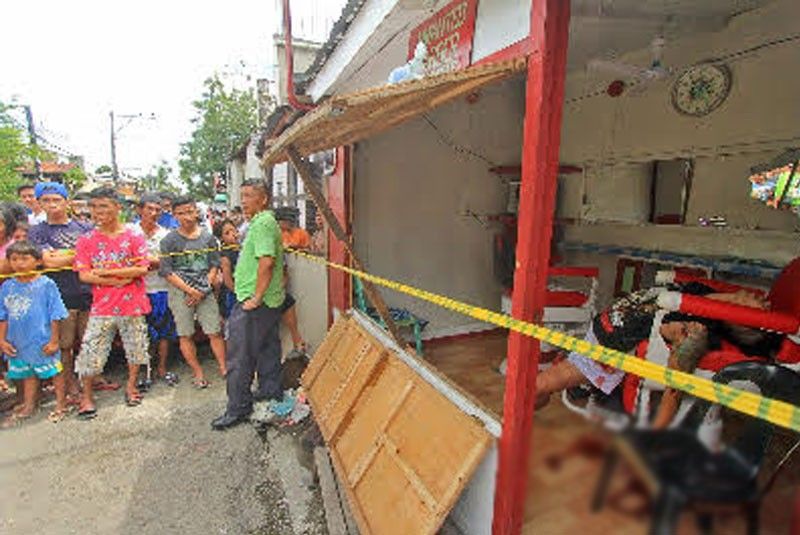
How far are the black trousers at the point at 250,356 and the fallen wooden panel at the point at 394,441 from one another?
0.79 m

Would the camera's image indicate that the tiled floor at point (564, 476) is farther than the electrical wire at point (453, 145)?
No

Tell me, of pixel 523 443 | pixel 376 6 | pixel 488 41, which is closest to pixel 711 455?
pixel 523 443

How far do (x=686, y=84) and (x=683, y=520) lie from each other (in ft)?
15.8

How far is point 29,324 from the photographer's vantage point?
4.22m

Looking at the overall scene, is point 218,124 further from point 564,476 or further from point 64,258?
point 564,476

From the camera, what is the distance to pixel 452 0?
324 cm


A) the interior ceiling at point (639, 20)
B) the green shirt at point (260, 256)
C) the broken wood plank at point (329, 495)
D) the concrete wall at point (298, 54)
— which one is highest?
the concrete wall at point (298, 54)

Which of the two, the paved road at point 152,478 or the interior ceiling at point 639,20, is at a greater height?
the interior ceiling at point 639,20

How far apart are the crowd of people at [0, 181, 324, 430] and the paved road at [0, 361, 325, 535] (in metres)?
0.31

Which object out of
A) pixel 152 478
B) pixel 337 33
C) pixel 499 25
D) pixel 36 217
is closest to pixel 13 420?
pixel 152 478

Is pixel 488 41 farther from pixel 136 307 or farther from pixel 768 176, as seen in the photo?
pixel 136 307

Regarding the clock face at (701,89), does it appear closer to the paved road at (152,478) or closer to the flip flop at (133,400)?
the paved road at (152,478)

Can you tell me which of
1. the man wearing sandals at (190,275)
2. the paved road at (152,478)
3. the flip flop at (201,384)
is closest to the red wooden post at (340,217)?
the man wearing sandals at (190,275)

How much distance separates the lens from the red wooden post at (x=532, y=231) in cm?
189
